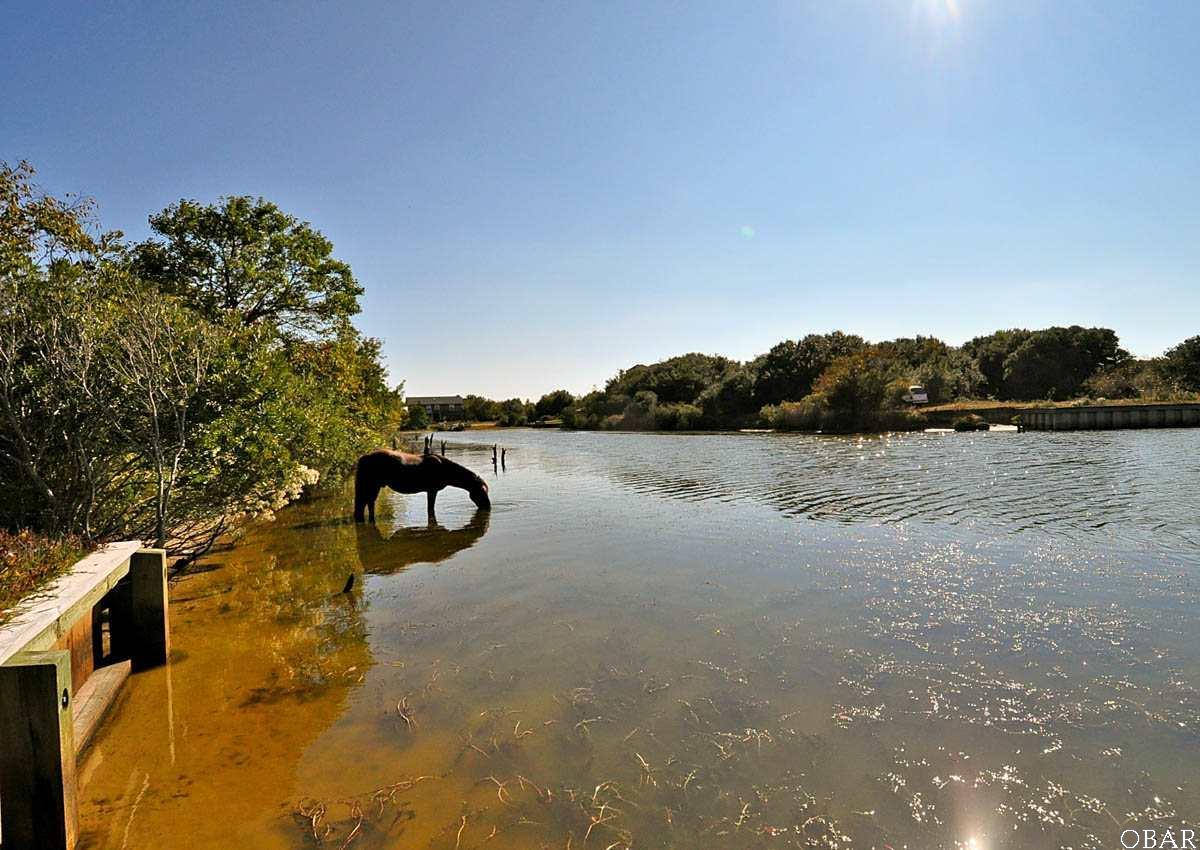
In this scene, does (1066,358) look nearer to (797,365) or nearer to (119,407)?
(797,365)

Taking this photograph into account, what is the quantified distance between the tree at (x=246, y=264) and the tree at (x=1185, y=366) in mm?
79771

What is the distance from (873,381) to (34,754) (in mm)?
60795

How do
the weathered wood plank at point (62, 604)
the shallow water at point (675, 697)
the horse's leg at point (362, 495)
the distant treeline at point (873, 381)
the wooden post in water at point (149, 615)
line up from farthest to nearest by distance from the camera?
the distant treeline at point (873, 381) → the horse's leg at point (362, 495) → the wooden post in water at point (149, 615) → the shallow water at point (675, 697) → the weathered wood plank at point (62, 604)

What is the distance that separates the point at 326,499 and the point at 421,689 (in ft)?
58.3

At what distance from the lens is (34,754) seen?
359 cm

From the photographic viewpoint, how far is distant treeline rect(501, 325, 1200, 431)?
192 ft

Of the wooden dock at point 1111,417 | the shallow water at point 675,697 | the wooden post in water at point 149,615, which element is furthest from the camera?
the wooden dock at point 1111,417

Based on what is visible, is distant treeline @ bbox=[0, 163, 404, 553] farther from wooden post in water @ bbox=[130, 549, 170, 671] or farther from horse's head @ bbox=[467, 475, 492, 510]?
horse's head @ bbox=[467, 475, 492, 510]

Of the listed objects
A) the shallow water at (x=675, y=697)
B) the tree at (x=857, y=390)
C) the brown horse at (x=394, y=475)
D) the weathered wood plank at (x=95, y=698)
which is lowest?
the shallow water at (x=675, y=697)

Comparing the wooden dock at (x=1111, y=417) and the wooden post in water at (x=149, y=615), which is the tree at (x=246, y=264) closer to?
the wooden post in water at (x=149, y=615)

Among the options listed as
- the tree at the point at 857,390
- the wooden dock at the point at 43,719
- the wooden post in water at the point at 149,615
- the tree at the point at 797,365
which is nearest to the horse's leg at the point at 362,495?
the wooden post in water at the point at 149,615

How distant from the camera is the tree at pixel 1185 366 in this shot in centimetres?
6216

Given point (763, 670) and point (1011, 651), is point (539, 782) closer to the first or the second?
point (763, 670)

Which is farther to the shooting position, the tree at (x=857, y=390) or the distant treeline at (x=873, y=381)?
the distant treeline at (x=873, y=381)
